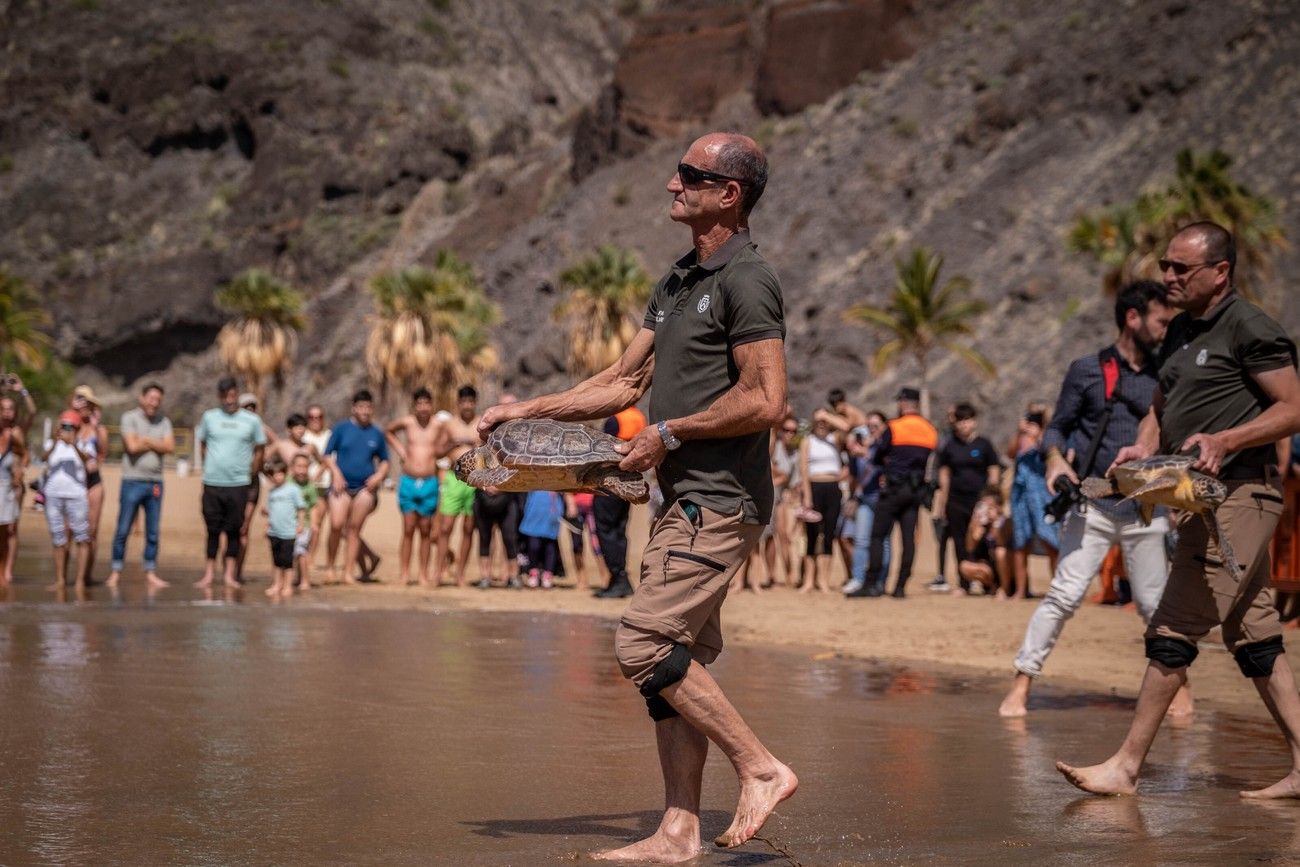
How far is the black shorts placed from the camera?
47.6 ft

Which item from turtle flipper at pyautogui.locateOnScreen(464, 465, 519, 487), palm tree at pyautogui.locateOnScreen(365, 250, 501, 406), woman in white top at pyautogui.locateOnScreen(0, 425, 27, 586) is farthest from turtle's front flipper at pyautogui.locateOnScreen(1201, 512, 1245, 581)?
palm tree at pyautogui.locateOnScreen(365, 250, 501, 406)

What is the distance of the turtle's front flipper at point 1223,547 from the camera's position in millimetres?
5871

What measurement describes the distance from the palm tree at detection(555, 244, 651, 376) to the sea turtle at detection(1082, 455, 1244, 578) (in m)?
46.5

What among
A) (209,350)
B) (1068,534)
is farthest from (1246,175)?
(209,350)

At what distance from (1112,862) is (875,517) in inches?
443

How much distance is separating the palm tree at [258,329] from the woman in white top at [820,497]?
4510 cm

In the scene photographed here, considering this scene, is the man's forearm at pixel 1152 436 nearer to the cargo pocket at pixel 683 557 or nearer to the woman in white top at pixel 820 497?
the cargo pocket at pixel 683 557

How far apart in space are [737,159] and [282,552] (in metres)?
10.3

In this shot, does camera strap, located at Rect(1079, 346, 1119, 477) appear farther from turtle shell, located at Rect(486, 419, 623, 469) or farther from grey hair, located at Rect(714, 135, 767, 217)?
turtle shell, located at Rect(486, 419, 623, 469)

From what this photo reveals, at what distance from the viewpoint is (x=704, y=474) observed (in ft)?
16.0

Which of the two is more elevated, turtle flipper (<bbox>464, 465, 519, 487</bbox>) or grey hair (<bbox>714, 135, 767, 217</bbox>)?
grey hair (<bbox>714, 135, 767, 217</bbox>)

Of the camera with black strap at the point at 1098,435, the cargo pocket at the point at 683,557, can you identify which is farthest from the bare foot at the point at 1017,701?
the cargo pocket at the point at 683,557

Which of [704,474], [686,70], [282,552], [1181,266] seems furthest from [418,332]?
[704,474]

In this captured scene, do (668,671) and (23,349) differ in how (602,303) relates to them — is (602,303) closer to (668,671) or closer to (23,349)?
(23,349)
